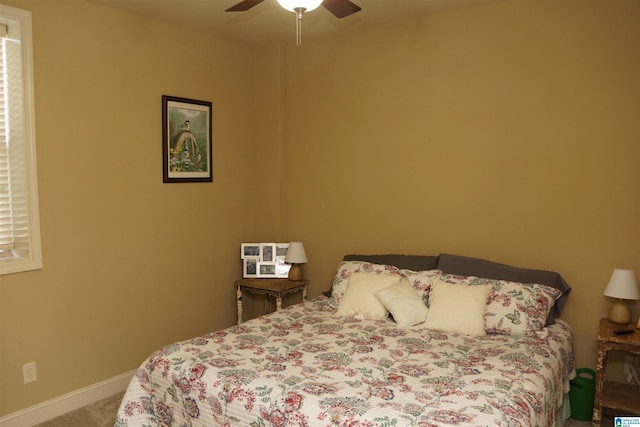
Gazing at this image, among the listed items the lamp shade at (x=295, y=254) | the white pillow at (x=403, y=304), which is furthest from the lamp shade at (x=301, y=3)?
the lamp shade at (x=295, y=254)

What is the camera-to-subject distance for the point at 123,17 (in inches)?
129

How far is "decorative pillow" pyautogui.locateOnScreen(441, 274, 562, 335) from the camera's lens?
2.81 metres

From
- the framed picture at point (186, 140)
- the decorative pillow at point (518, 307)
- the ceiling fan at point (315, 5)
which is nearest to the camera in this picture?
the ceiling fan at point (315, 5)

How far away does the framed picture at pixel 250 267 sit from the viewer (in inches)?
161

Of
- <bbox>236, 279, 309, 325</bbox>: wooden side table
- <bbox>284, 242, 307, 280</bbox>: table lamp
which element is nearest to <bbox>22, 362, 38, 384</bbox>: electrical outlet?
<bbox>236, 279, 309, 325</bbox>: wooden side table

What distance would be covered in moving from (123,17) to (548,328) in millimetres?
3352

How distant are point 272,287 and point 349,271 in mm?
663

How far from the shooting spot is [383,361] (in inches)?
95.3

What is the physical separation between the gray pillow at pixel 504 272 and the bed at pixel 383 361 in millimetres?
17

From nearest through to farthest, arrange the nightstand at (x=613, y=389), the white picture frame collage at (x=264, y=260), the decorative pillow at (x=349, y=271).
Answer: the nightstand at (x=613, y=389) → the decorative pillow at (x=349, y=271) → the white picture frame collage at (x=264, y=260)

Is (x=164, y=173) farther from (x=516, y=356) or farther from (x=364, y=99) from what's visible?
(x=516, y=356)

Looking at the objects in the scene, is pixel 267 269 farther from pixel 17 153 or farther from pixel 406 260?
pixel 17 153

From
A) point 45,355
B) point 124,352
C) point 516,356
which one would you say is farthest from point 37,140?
point 516,356

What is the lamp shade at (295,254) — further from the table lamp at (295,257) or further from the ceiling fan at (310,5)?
the ceiling fan at (310,5)
